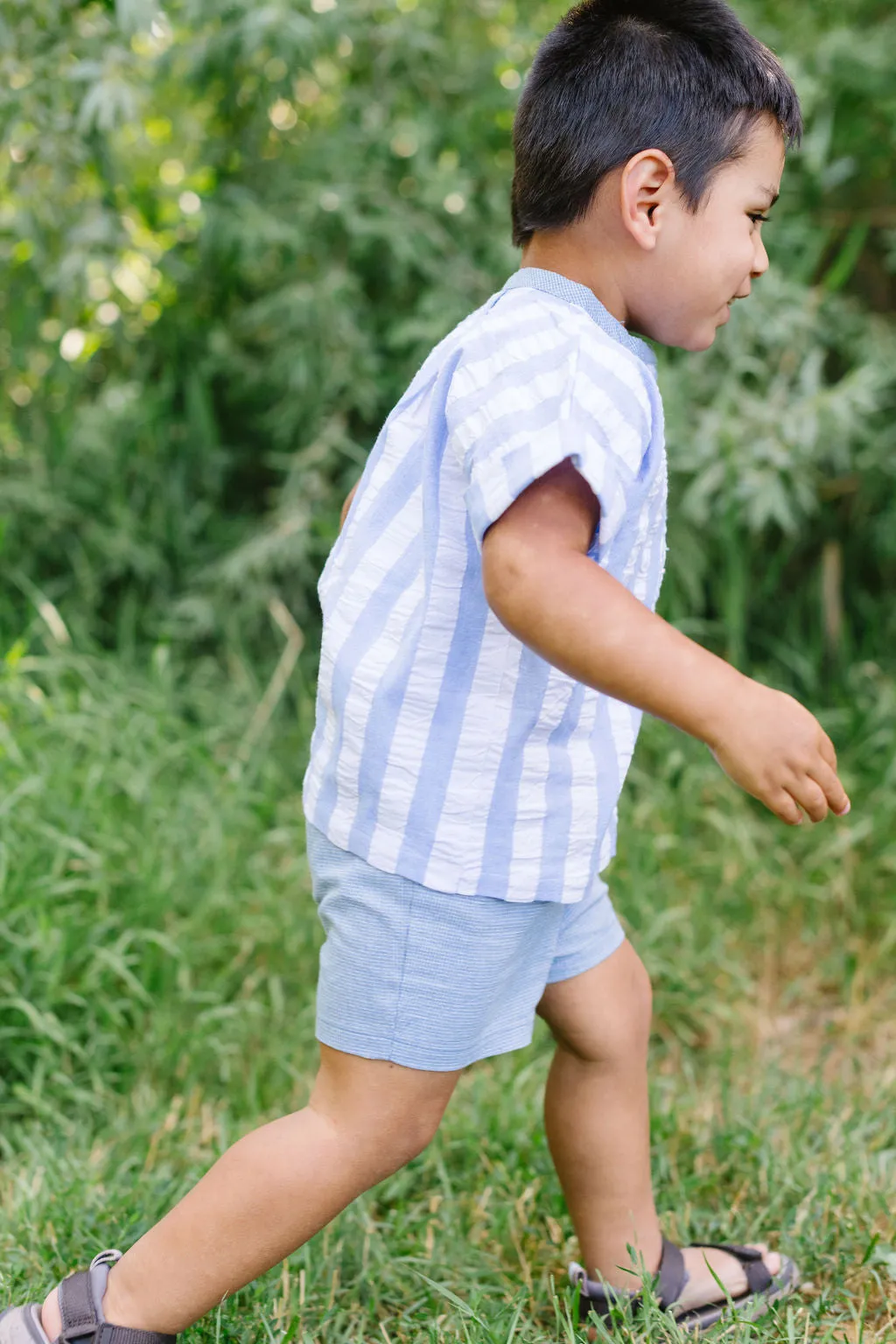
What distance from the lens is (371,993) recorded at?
1.52 m

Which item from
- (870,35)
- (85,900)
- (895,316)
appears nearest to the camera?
(85,900)

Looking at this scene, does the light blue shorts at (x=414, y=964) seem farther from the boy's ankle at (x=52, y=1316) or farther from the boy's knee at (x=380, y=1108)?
the boy's ankle at (x=52, y=1316)

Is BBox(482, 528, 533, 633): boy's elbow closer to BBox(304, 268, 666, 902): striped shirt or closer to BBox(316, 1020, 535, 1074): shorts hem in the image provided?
BBox(304, 268, 666, 902): striped shirt

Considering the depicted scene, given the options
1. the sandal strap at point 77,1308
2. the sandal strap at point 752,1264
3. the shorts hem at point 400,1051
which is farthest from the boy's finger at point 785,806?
the sandal strap at point 77,1308

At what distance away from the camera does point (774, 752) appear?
1251 mm

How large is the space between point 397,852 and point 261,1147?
36 centimetres

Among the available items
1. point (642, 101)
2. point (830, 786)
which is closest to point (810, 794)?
point (830, 786)

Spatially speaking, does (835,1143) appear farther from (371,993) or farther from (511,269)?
(511,269)

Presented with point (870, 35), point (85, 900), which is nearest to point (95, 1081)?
point (85, 900)

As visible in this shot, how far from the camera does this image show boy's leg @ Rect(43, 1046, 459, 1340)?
153cm

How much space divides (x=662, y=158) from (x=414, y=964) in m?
0.85

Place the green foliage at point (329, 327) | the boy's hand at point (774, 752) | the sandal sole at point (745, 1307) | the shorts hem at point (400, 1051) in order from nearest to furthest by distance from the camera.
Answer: the boy's hand at point (774, 752)
the shorts hem at point (400, 1051)
the sandal sole at point (745, 1307)
the green foliage at point (329, 327)

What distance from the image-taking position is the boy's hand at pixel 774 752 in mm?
1249

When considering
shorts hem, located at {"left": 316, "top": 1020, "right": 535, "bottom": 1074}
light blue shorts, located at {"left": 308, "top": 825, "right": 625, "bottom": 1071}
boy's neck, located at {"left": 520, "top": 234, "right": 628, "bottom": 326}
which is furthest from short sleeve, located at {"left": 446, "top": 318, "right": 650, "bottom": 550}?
shorts hem, located at {"left": 316, "top": 1020, "right": 535, "bottom": 1074}
